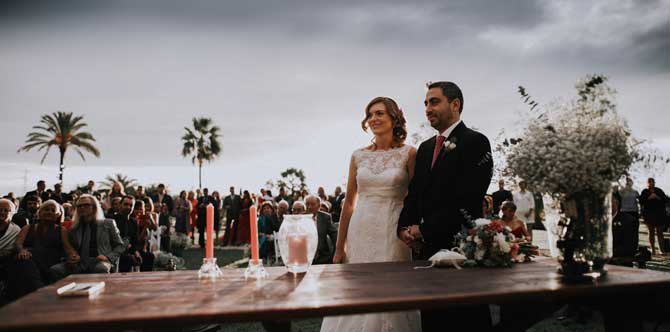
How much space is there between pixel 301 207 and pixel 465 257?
6.36 metres

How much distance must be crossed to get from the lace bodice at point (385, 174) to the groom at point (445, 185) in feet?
1.15

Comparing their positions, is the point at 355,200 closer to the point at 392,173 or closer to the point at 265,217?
the point at 392,173

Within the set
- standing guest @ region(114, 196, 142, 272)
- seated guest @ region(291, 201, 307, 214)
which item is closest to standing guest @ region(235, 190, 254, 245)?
seated guest @ region(291, 201, 307, 214)

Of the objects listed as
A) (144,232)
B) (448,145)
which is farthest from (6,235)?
(448,145)

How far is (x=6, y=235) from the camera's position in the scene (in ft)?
19.6

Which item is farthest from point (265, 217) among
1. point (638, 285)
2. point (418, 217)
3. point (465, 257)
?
point (638, 285)

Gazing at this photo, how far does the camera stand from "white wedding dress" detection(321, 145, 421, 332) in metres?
3.59

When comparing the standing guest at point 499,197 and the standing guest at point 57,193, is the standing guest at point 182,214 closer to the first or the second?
the standing guest at point 57,193

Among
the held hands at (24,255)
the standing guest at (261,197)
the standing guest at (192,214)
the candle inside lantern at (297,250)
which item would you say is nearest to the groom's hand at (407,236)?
the candle inside lantern at (297,250)

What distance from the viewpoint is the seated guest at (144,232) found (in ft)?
25.4

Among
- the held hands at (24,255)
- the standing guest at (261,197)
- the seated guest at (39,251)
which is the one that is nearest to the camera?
the seated guest at (39,251)

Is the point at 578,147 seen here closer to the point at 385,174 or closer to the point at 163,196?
the point at 385,174

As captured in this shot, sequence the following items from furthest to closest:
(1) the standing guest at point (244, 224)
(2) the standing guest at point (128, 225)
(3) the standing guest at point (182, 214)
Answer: (3) the standing guest at point (182, 214) < (1) the standing guest at point (244, 224) < (2) the standing guest at point (128, 225)

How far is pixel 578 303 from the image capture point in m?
2.02
